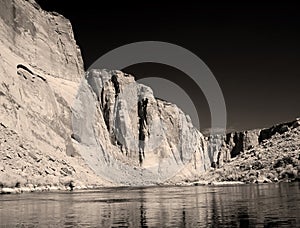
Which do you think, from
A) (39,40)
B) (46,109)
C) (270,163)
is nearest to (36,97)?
(46,109)

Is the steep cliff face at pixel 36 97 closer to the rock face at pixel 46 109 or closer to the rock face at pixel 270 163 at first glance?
the rock face at pixel 46 109

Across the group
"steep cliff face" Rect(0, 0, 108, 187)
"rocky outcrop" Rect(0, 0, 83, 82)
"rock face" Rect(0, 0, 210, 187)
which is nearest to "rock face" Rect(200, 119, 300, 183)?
"steep cliff face" Rect(0, 0, 108, 187)

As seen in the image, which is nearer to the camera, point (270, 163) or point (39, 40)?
point (270, 163)

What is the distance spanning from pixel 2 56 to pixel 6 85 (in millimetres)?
9878

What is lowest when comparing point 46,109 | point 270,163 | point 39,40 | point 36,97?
point 270,163

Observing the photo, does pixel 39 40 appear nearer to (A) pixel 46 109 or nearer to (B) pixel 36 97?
(B) pixel 36 97

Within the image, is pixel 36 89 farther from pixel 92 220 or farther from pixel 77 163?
pixel 92 220

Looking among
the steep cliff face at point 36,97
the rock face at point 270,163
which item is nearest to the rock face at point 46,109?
the steep cliff face at point 36,97

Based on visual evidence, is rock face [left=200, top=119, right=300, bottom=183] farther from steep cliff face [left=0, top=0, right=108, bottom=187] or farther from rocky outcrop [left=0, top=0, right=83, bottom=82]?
rocky outcrop [left=0, top=0, right=83, bottom=82]

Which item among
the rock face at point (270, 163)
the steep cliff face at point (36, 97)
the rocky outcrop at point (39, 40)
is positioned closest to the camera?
the steep cliff face at point (36, 97)

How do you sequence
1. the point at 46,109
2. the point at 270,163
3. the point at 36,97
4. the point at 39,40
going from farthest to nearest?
the point at 39,40, the point at 46,109, the point at 36,97, the point at 270,163

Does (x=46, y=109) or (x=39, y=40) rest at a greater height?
(x=39, y=40)

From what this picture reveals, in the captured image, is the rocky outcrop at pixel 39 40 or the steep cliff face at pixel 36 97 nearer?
the steep cliff face at pixel 36 97

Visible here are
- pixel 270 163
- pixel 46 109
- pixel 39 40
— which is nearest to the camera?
pixel 270 163
